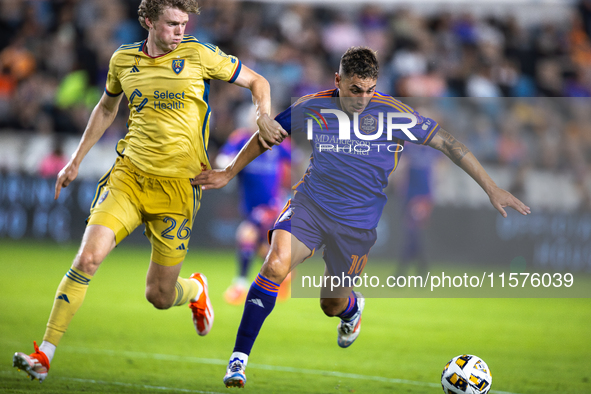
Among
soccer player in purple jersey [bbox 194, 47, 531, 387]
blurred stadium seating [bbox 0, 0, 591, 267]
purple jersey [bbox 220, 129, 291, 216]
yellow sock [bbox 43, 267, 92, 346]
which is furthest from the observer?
blurred stadium seating [bbox 0, 0, 591, 267]

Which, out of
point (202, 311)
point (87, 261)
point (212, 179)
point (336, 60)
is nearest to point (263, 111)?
point (212, 179)

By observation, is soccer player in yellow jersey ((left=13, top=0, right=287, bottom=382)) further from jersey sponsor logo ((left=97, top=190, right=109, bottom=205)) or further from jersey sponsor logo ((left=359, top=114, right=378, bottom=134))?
jersey sponsor logo ((left=359, top=114, right=378, bottom=134))

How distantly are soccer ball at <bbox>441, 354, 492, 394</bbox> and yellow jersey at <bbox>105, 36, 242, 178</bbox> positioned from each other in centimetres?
226

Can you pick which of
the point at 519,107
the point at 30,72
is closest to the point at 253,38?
the point at 30,72

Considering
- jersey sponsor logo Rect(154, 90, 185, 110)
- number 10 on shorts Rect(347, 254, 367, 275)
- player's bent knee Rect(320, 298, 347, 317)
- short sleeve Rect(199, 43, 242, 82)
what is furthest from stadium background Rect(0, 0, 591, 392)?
jersey sponsor logo Rect(154, 90, 185, 110)

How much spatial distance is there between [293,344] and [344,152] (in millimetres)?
2466

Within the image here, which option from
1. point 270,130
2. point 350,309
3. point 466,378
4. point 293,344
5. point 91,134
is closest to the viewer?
point 466,378

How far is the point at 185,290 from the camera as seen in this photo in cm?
546

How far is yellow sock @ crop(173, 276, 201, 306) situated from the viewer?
5.33 m

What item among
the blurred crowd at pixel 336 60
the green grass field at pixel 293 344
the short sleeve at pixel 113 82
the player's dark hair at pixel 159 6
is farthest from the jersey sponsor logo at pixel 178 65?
the blurred crowd at pixel 336 60

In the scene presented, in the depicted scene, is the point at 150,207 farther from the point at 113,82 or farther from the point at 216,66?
the point at 216,66

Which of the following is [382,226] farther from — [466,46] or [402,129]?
[402,129]

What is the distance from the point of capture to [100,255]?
14.2 ft

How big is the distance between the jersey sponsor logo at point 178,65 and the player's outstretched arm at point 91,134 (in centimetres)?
54
